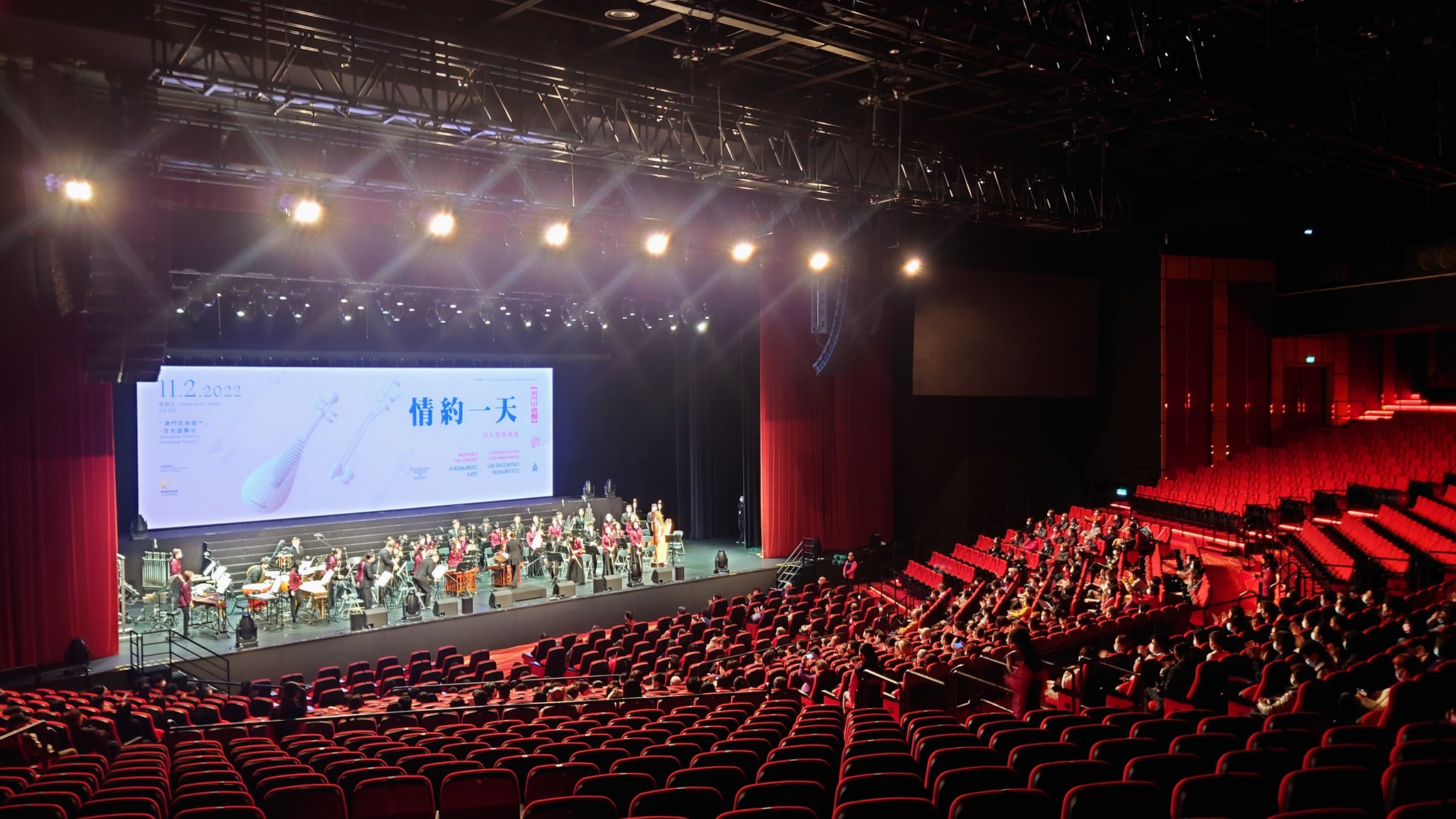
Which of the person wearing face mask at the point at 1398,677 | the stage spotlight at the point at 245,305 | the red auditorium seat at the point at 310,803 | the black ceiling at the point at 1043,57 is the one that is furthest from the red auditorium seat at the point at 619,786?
the stage spotlight at the point at 245,305

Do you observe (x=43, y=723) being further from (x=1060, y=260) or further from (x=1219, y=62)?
(x=1060, y=260)

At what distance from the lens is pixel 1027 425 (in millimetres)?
22609

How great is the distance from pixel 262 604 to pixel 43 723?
25.6 feet

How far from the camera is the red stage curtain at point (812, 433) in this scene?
21.3 m

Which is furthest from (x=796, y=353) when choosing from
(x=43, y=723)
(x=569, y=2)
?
(x=43, y=723)

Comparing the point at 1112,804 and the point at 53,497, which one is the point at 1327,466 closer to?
the point at 1112,804

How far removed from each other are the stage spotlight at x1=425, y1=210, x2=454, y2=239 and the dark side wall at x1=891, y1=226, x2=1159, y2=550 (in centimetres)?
1107

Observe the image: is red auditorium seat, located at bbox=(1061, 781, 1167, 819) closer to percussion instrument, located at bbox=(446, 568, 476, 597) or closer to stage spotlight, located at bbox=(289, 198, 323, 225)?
stage spotlight, located at bbox=(289, 198, 323, 225)

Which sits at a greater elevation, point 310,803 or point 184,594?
point 310,803

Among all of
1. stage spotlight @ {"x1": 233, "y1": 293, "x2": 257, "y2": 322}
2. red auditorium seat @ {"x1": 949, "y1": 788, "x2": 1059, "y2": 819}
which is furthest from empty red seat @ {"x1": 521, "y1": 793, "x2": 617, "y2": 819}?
stage spotlight @ {"x1": 233, "y1": 293, "x2": 257, "y2": 322}

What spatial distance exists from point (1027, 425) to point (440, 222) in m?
14.8

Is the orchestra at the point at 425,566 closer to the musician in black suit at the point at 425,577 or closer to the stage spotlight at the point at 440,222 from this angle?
the musician in black suit at the point at 425,577

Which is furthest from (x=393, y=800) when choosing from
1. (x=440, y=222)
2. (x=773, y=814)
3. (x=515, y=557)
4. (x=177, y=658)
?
(x=515, y=557)

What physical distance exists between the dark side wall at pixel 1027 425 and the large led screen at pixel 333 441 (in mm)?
8643
